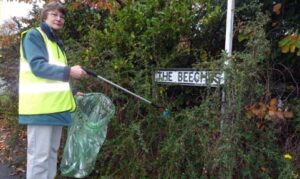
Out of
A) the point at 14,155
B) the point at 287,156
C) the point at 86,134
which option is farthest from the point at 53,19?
the point at 287,156

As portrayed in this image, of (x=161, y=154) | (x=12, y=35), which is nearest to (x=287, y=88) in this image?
(x=161, y=154)

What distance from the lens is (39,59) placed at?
335 centimetres

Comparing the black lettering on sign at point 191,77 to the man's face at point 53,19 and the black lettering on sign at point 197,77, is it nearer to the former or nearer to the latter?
the black lettering on sign at point 197,77

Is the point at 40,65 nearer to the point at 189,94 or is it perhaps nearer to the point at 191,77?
the point at 191,77

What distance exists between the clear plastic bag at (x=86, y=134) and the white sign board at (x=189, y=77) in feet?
2.06

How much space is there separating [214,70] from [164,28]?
105 cm

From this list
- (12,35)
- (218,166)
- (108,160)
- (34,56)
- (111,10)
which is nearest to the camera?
(34,56)

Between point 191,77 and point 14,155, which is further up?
point 191,77

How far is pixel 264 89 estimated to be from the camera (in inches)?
147

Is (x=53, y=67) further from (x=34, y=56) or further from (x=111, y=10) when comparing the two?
(x=111, y=10)

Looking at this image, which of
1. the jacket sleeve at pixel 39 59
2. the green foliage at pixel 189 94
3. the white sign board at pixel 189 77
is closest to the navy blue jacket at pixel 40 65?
the jacket sleeve at pixel 39 59

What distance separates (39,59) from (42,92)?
29cm

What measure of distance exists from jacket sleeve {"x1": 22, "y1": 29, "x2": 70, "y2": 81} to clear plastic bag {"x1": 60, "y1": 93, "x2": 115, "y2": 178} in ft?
2.52

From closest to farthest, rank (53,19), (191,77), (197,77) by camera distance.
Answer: (53,19) < (197,77) < (191,77)
